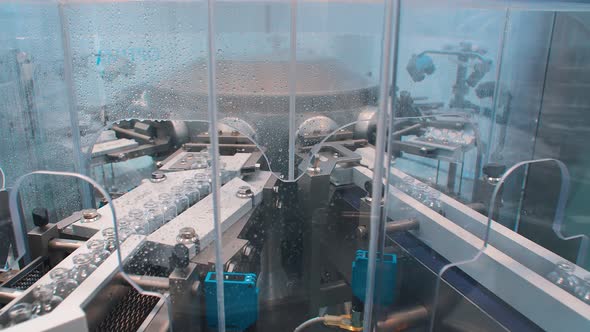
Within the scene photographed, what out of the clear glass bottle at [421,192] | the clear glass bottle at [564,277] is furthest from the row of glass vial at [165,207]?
the clear glass bottle at [564,277]

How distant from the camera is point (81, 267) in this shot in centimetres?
67

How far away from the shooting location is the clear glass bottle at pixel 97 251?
0.70 m

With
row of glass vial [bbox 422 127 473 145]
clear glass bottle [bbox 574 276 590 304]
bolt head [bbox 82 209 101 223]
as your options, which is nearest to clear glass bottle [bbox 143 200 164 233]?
bolt head [bbox 82 209 101 223]

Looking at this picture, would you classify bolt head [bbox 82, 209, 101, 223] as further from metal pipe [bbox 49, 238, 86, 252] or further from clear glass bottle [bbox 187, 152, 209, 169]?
clear glass bottle [bbox 187, 152, 209, 169]

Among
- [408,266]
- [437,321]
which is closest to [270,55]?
[408,266]

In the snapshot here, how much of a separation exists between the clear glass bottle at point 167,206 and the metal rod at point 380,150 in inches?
17.2

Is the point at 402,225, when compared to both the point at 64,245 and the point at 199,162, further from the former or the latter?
the point at 64,245

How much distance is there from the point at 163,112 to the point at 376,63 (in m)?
0.49

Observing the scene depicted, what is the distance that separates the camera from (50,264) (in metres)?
0.78

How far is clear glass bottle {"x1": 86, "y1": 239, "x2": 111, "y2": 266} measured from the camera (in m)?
0.70

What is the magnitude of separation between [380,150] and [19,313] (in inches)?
25.5

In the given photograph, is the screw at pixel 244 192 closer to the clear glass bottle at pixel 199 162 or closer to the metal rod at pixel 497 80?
the clear glass bottle at pixel 199 162

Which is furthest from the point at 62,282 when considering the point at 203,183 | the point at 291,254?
the point at 291,254

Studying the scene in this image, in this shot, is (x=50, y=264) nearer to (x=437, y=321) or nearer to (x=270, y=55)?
(x=270, y=55)
